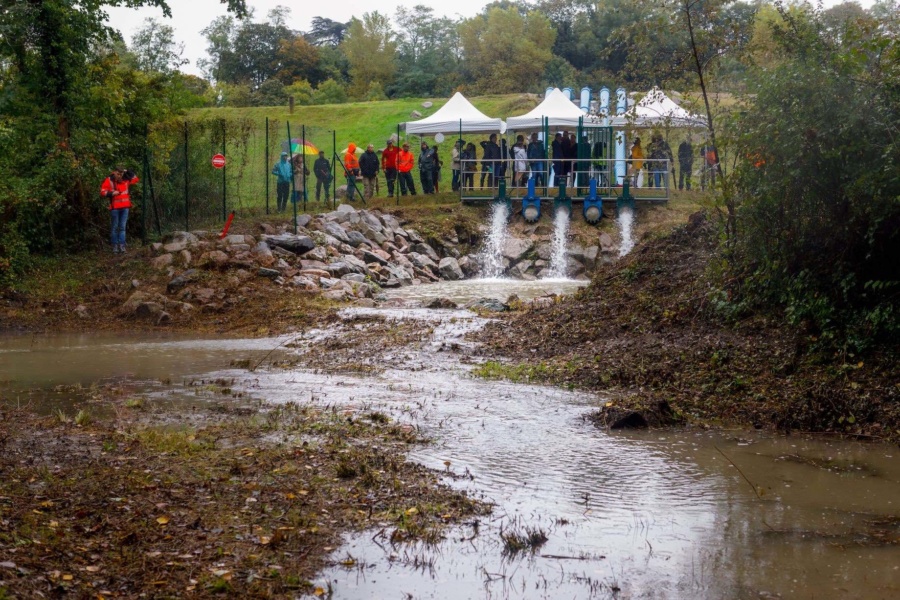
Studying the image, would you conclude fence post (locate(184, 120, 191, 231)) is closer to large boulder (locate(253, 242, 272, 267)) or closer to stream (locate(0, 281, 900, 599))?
large boulder (locate(253, 242, 272, 267))

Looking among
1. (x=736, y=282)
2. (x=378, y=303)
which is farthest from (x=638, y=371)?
(x=378, y=303)

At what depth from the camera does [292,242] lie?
24609 millimetres

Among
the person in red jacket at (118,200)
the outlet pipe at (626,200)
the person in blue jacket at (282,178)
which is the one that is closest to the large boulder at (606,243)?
the outlet pipe at (626,200)

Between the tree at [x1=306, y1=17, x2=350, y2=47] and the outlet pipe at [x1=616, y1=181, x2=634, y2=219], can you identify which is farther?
the tree at [x1=306, y1=17, x2=350, y2=47]

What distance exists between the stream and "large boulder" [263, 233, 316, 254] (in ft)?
34.9

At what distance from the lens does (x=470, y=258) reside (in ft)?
101

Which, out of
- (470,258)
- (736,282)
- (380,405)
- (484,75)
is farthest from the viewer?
(484,75)

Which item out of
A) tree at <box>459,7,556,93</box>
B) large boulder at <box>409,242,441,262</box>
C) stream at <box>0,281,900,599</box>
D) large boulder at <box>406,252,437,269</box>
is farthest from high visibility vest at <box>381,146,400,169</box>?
→ tree at <box>459,7,556,93</box>

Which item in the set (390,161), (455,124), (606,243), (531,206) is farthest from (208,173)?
(606,243)

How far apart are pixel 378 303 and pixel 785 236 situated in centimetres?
1125

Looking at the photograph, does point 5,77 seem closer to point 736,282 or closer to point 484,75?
point 736,282

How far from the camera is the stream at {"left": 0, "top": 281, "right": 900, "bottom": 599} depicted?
5992 millimetres

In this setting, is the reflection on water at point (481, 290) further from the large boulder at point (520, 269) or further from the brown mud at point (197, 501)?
the brown mud at point (197, 501)

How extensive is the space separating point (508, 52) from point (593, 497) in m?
66.3
